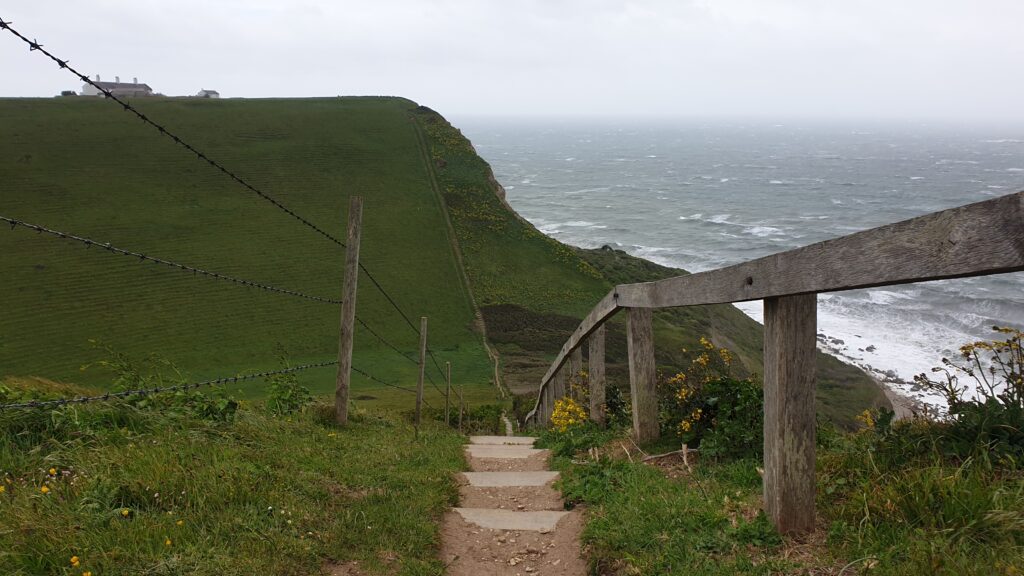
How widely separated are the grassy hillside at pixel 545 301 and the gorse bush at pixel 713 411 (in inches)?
875

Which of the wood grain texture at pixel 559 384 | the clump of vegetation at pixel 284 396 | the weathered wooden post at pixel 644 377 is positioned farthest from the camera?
the wood grain texture at pixel 559 384

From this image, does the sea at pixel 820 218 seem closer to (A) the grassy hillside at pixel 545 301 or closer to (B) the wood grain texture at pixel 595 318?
(B) the wood grain texture at pixel 595 318

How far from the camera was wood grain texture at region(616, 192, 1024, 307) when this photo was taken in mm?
2102

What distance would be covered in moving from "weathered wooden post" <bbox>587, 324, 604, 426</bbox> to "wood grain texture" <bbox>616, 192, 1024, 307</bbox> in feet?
13.4

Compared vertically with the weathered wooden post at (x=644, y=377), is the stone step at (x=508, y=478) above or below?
below

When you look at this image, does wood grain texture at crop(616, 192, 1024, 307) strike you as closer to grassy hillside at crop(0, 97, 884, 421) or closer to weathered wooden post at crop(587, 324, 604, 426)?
→ weathered wooden post at crop(587, 324, 604, 426)

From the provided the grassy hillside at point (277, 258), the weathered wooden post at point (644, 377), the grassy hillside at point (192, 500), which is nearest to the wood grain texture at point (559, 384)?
the weathered wooden post at point (644, 377)

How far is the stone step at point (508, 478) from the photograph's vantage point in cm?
605

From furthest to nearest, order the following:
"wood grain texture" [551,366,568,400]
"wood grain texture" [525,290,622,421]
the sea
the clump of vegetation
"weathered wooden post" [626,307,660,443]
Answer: the sea → "wood grain texture" [551,366,568,400] → the clump of vegetation → "wood grain texture" [525,290,622,421] → "weathered wooden post" [626,307,660,443]

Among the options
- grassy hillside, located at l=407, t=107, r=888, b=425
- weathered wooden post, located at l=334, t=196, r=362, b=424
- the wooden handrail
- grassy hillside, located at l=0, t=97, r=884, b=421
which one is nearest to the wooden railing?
the wooden handrail

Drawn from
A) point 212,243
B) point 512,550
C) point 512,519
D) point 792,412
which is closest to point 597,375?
point 512,519

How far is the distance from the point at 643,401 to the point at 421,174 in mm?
59775

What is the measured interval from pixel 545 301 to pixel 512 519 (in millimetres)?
42721

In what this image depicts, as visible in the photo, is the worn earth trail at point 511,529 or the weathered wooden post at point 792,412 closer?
the weathered wooden post at point 792,412
